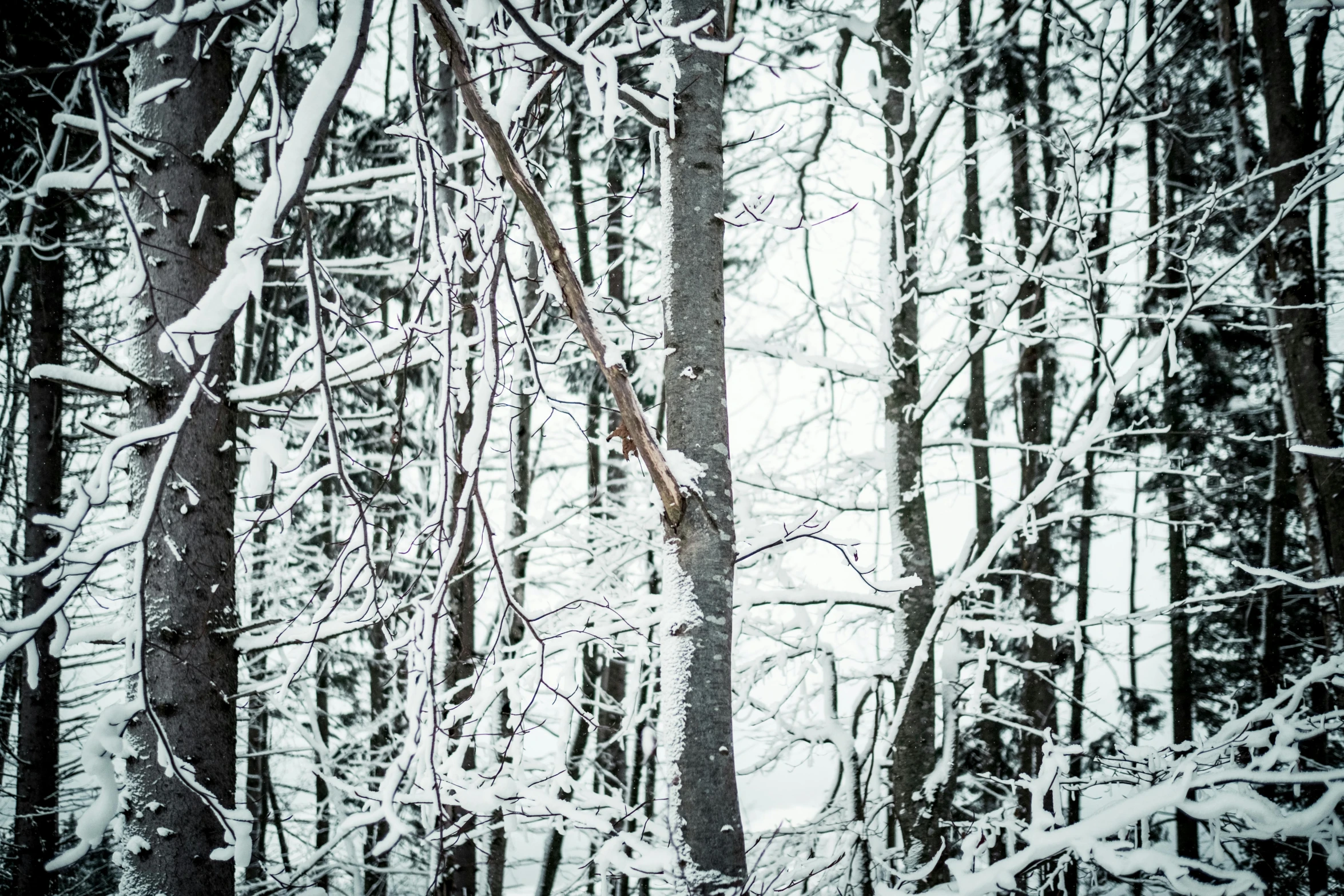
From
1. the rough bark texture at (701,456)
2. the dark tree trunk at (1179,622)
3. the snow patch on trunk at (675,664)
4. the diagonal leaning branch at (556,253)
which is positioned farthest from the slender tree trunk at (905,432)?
the dark tree trunk at (1179,622)

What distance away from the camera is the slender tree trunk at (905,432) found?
422 centimetres

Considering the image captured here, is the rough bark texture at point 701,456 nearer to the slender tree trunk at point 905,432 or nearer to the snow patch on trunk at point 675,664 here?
the snow patch on trunk at point 675,664

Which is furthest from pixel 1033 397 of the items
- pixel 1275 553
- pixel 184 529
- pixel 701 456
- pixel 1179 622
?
pixel 184 529

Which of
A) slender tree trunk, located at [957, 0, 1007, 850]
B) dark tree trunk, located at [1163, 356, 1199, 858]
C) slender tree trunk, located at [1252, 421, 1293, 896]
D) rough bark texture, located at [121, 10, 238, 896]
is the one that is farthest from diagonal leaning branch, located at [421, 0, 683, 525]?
dark tree trunk, located at [1163, 356, 1199, 858]

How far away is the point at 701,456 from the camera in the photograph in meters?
1.81

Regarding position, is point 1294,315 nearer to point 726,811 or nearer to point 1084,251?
point 1084,251

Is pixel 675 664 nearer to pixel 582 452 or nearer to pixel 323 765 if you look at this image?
pixel 323 765

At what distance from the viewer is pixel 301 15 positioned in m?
1.31

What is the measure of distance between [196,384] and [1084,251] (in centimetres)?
378

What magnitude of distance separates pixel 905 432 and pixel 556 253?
12.0 ft

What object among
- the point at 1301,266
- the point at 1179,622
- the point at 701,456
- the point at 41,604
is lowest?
the point at 1179,622

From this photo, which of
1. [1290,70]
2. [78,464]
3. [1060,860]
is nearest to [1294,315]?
[1290,70]

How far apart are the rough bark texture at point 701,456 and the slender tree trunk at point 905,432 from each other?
8.69 ft

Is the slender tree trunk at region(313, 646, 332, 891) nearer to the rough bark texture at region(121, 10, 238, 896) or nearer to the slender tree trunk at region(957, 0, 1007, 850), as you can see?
the rough bark texture at region(121, 10, 238, 896)
